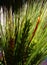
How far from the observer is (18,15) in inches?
49.2

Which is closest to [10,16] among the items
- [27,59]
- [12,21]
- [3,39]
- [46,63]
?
[12,21]

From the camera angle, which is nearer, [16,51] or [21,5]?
[16,51]

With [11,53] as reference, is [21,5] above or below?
above

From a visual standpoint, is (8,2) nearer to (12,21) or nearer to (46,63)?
(12,21)

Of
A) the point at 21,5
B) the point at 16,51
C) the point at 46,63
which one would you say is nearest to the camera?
the point at 16,51

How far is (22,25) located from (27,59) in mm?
173

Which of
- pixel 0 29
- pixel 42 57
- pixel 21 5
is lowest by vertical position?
pixel 42 57

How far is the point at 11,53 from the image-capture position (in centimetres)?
119

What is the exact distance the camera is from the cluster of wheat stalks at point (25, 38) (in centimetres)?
118

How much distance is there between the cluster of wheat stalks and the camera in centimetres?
118

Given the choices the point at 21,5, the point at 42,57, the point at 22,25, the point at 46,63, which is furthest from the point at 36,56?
the point at 46,63

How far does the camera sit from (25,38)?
117 cm

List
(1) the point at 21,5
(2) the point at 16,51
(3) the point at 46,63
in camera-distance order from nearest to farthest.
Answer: (2) the point at 16,51 < (1) the point at 21,5 < (3) the point at 46,63

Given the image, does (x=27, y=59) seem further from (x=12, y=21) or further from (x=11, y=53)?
(x=12, y=21)
